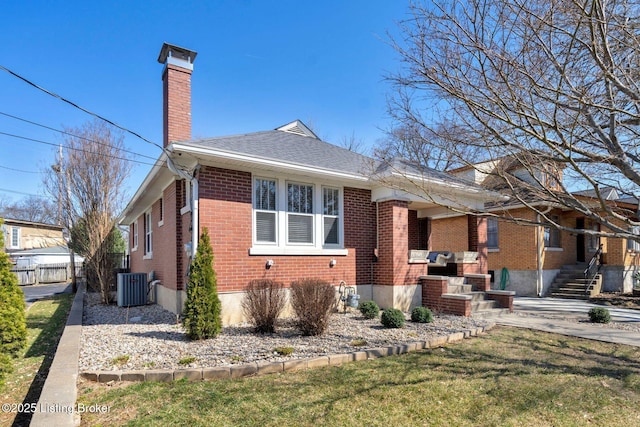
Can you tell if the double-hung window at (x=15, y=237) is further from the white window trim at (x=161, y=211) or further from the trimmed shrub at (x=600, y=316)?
the trimmed shrub at (x=600, y=316)

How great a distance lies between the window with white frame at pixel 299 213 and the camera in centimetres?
910

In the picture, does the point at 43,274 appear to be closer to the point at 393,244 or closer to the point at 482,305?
the point at 393,244

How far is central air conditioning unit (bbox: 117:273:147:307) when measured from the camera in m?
11.1

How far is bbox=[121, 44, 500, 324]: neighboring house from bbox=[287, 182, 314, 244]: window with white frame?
25mm

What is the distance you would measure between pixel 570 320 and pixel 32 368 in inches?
431

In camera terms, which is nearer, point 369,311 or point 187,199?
point 369,311

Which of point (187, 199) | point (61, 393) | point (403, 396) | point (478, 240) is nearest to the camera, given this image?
point (61, 393)

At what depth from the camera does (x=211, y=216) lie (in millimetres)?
7941

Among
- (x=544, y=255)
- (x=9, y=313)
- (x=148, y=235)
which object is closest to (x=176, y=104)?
(x=148, y=235)

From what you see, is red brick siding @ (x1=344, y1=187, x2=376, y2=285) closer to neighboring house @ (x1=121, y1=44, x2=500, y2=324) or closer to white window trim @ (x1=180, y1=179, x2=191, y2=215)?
neighboring house @ (x1=121, y1=44, x2=500, y2=324)

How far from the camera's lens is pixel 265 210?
8.73 metres

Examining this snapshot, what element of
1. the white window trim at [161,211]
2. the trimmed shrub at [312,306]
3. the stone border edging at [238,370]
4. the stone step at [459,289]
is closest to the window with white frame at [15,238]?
the white window trim at [161,211]

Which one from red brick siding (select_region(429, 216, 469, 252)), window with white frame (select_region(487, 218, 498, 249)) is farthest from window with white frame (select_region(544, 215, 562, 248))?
red brick siding (select_region(429, 216, 469, 252))

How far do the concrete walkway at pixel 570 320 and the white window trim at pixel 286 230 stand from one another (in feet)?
14.1
